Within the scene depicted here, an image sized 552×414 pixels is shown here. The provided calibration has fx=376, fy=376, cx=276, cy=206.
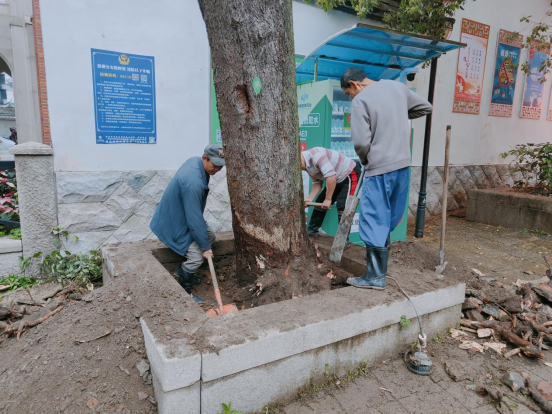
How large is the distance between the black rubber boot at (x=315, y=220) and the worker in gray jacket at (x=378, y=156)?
175 cm

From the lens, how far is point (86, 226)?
438 cm

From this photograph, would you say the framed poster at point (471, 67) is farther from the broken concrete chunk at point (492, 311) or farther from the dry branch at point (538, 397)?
the dry branch at point (538, 397)

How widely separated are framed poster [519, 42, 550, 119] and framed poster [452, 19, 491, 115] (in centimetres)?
163

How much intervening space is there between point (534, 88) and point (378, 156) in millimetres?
8181

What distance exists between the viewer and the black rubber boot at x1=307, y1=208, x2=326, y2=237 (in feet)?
15.4

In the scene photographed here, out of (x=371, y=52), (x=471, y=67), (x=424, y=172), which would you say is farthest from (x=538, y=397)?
(x=471, y=67)

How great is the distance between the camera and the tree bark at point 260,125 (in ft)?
8.93

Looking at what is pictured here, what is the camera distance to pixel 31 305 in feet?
11.5

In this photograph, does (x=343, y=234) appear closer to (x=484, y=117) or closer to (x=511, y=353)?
(x=511, y=353)

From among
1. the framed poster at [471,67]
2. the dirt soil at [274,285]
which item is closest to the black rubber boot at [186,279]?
the dirt soil at [274,285]

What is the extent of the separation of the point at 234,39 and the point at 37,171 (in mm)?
2765

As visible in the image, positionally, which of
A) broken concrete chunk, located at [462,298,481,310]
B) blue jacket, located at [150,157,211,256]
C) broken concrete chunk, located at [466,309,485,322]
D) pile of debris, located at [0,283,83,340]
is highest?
blue jacket, located at [150,157,211,256]

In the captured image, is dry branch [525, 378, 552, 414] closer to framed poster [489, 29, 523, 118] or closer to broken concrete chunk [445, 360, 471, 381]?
broken concrete chunk [445, 360, 471, 381]

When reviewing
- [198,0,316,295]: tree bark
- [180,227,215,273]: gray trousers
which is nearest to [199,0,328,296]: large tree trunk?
[198,0,316,295]: tree bark
